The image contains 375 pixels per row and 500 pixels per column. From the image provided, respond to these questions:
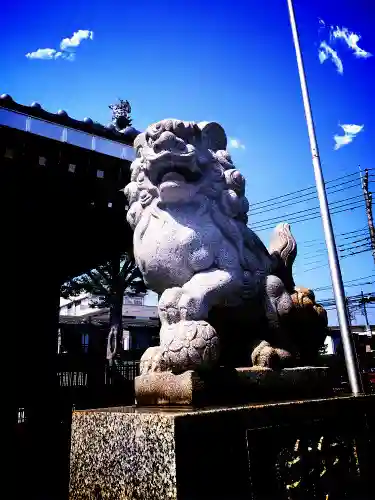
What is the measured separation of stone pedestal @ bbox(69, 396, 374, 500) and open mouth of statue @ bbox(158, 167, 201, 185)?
1486 millimetres

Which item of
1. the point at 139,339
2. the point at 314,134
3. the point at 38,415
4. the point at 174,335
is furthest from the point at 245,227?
the point at 139,339

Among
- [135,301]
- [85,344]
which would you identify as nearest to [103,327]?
[85,344]

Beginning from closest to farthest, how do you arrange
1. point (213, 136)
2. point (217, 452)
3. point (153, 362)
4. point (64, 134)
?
point (217, 452) < point (153, 362) < point (213, 136) < point (64, 134)

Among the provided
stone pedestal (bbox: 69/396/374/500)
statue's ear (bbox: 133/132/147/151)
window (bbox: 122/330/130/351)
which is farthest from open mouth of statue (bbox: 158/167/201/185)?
window (bbox: 122/330/130/351)

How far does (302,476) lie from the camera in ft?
6.28

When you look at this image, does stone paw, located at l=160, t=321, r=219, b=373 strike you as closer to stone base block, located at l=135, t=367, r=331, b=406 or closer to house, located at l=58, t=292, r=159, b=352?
stone base block, located at l=135, t=367, r=331, b=406

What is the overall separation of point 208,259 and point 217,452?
1.19 m

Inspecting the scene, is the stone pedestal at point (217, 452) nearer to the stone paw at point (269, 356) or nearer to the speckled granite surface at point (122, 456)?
the speckled granite surface at point (122, 456)

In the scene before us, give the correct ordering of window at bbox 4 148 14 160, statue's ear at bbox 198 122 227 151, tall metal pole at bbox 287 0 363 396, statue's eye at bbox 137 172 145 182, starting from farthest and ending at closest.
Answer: window at bbox 4 148 14 160
tall metal pole at bbox 287 0 363 396
statue's ear at bbox 198 122 227 151
statue's eye at bbox 137 172 145 182

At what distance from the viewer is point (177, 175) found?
273 cm

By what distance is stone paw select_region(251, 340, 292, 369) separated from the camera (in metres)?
2.51

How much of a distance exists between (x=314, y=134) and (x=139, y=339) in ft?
66.0

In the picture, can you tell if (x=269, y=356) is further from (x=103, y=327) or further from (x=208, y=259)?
(x=103, y=327)

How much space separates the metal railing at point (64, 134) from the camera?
5766 mm
